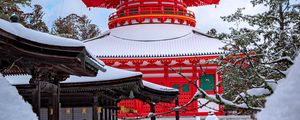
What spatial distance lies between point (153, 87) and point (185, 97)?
29.8 feet

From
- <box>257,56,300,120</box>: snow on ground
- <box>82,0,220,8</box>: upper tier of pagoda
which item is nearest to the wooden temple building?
<box>257,56,300,120</box>: snow on ground

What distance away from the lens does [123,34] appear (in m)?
30.7

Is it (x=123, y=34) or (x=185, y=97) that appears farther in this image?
(x=123, y=34)

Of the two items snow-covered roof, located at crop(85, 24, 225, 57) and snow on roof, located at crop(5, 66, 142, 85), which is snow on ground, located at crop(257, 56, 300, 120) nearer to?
snow on roof, located at crop(5, 66, 142, 85)

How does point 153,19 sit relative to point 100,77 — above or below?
above

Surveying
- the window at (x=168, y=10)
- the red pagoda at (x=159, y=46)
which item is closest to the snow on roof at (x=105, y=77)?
the red pagoda at (x=159, y=46)

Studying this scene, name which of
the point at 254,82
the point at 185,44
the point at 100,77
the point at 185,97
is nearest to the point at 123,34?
the point at 185,44

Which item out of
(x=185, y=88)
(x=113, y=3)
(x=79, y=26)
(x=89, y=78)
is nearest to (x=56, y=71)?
(x=89, y=78)

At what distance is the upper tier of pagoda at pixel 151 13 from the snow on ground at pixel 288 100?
94.8 feet

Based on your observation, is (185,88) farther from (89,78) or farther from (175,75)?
(89,78)

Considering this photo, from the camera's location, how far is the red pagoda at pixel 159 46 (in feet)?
85.9

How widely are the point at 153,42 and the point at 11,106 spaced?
1099 inches

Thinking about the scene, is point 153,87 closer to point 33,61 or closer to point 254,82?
point 254,82

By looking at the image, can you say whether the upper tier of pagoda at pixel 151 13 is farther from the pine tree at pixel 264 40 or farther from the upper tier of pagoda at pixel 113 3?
the pine tree at pixel 264 40
